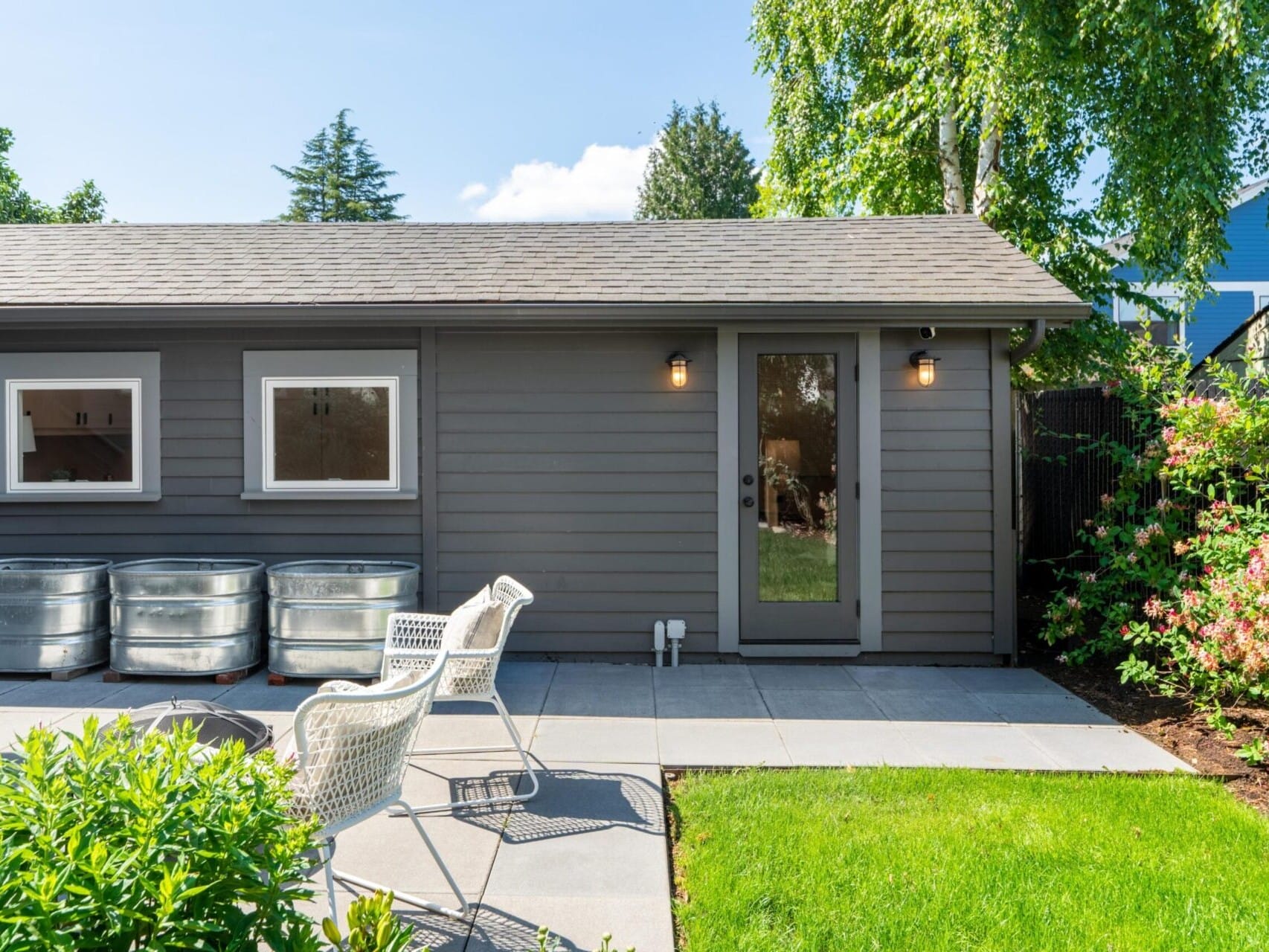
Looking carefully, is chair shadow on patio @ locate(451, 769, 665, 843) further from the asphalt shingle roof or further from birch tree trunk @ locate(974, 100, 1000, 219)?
birch tree trunk @ locate(974, 100, 1000, 219)

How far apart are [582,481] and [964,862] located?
3.25 metres

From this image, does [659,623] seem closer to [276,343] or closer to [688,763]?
[688,763]

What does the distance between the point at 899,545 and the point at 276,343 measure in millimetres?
4204

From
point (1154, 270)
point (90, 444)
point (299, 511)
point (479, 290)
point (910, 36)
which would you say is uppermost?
point (910, 36)

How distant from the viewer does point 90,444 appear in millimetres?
5406

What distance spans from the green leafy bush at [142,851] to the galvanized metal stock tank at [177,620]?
3.62 metres

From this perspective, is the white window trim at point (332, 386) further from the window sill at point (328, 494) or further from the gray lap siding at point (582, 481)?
the gray lap siding at point (582, 481)

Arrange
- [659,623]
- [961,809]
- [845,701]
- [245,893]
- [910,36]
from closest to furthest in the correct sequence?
[245,893] → [961,809] → [845,701] → [659,623] → [910,36]

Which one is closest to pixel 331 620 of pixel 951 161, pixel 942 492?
pixel 942 492

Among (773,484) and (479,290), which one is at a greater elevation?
(479,290)

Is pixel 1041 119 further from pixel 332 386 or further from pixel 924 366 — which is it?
pixel 332 386

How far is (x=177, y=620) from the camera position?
15.6ft

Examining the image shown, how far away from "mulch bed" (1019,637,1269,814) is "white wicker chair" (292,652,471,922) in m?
3.22

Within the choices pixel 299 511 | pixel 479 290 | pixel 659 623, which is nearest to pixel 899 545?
pixel 659 623
